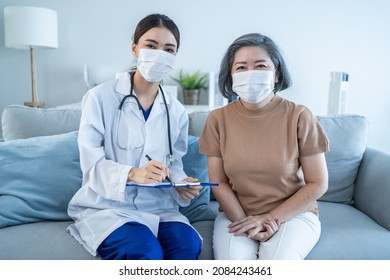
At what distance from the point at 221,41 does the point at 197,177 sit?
1.90 meters

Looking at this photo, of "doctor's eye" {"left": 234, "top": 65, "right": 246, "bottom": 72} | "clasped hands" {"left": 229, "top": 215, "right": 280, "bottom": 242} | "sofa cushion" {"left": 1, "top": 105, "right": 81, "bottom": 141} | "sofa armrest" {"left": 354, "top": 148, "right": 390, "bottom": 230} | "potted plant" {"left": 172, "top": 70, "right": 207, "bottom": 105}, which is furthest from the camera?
"potted plant" {"left": 172, "top": 70, "right": 207, "bottom": 105}

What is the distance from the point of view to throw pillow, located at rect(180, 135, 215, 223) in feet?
4.92

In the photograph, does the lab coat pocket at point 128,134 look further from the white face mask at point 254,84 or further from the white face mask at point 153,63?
the white face mask at point 254,84

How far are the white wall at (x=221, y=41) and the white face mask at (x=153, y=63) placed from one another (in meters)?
1.85

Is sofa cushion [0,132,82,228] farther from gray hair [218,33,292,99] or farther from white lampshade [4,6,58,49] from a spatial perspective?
white lampshade [4,6,58,49]

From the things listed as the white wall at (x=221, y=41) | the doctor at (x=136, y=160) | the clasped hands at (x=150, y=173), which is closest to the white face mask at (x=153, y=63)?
the doctor at (x=136, y=160)

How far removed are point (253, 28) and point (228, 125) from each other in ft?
6.78

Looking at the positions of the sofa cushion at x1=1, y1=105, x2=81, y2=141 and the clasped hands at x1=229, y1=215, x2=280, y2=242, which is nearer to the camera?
the clasped hands at x1=229, y1=215, x2=280, y2=242

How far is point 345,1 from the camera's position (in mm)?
3111

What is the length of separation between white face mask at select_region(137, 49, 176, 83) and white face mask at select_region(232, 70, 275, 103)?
27cm

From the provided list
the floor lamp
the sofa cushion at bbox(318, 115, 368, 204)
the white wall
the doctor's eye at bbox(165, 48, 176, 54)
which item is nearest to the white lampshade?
the floor lamp
